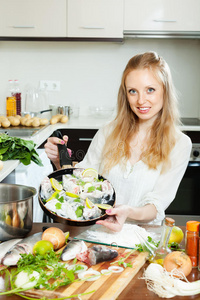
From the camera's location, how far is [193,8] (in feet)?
10.8

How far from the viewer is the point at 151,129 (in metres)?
Answer: 1.88

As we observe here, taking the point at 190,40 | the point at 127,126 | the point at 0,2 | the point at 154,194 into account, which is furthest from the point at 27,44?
the point at 154,194

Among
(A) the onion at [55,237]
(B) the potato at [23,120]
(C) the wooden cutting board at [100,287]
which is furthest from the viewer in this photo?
(B) the potato at [23,120]

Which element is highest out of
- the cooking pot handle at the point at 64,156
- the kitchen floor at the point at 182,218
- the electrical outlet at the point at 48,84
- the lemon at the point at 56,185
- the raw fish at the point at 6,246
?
the electrical outlet at the point at 48,84

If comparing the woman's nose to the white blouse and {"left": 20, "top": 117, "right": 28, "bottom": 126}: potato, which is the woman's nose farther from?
{"left": 20, "top": 117, "right": 28, "bottom": 126}: potato

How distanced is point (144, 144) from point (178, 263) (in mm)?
855

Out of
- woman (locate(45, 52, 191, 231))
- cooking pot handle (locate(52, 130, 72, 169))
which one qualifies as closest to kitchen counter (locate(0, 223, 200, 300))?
woman (locate(45, 52, 191, 231))

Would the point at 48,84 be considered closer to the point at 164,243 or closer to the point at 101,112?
the point at 101,112

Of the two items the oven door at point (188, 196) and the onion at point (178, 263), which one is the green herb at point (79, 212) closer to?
the onion at point (178, 263)

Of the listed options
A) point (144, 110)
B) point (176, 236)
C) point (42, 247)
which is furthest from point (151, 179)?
point (42, 247)

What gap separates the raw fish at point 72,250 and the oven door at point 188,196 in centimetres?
227

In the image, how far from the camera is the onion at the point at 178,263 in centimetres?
108

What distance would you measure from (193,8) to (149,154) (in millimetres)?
1898

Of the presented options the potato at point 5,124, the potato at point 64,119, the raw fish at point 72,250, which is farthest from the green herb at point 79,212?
the potato at point 64,119
